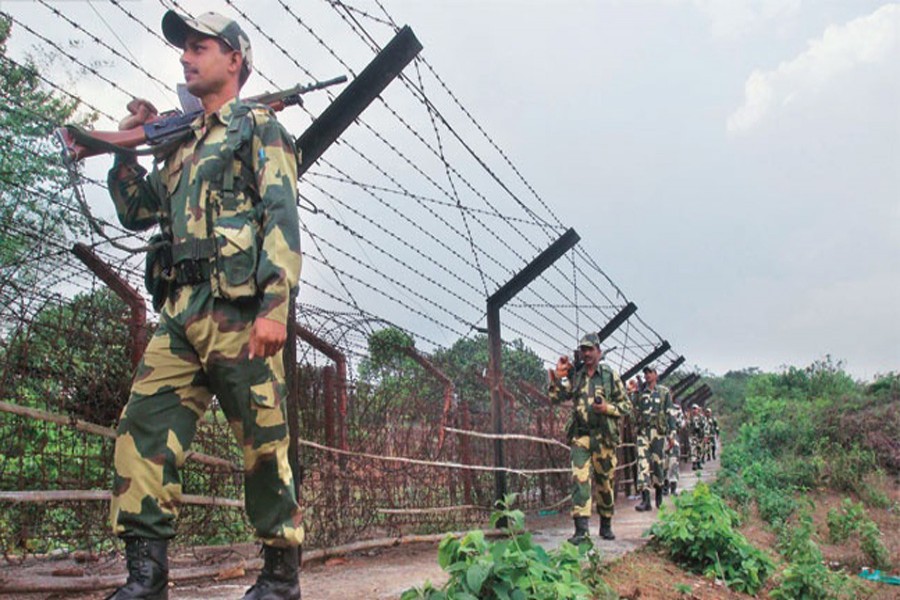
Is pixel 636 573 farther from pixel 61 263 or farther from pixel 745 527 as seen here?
pixel 745 527

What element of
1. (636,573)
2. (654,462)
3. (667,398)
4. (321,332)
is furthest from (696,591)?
(667,398)

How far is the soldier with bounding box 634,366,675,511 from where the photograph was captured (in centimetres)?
977

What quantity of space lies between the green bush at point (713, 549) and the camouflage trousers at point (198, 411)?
3813 mm

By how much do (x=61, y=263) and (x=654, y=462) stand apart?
8418mm

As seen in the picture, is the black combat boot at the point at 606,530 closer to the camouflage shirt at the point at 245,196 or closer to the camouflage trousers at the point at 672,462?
the camouflage trousers at the point at 672,462

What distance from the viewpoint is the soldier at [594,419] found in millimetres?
6234

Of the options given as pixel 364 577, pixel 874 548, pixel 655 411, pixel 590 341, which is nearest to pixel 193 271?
pixel 364 577

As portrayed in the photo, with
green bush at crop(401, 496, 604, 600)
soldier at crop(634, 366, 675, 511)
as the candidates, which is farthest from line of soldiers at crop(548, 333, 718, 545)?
soldier at crop(634, 366, 675, 511)

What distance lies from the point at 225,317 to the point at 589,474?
444 cm

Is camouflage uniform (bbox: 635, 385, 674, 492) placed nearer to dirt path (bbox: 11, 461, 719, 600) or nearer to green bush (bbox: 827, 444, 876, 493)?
dirt path (bbox: 11, 461, 719, 600)

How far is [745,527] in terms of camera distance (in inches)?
353

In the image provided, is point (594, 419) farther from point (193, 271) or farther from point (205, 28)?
point (205, 28)

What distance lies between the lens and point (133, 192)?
2.63 m

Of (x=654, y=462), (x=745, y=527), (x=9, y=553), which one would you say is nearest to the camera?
(x=9, y=553)
